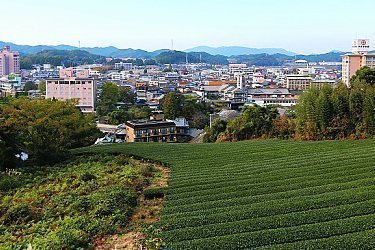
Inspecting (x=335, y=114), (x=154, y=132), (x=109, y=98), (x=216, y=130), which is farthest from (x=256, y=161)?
(x=109, y=98)

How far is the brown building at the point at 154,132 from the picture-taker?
26672mm

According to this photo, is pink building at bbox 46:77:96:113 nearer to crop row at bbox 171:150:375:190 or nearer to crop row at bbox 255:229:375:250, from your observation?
crop row at bbox 171:150:375:190

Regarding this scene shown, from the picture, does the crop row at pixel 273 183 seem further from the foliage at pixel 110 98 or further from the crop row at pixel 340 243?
the foliage at pixel 110 98

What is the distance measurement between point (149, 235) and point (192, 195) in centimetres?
239

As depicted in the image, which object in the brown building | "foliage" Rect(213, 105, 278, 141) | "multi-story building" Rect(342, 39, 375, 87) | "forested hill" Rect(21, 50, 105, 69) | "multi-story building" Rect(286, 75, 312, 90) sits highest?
"forested hill" Rect(21, 50, 105, 69)

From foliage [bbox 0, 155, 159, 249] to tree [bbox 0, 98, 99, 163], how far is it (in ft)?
4.93

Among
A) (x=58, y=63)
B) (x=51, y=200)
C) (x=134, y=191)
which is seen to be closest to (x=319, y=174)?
(x=134, y=191)

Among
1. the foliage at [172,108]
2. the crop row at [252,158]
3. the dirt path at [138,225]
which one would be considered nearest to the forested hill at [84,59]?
the foliage at [172,108]

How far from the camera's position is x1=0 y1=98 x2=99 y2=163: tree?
48.1ft

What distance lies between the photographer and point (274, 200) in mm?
8539

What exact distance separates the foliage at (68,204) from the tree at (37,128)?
1.50m

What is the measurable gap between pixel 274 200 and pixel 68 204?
162 inches

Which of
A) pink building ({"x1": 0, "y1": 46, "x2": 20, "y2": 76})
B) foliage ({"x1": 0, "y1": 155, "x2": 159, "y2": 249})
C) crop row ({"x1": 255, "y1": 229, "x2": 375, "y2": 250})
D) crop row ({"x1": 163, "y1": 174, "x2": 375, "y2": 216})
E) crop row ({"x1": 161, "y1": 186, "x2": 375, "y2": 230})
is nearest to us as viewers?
crop row ({"x1": 255, "y1": 229, "x2": 375, "y2": 250})

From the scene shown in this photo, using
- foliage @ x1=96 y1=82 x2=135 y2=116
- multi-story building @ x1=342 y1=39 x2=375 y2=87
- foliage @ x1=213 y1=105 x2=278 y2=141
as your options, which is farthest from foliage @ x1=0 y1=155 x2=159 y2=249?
multi-story building @ x1=342 y1=39 x2=375 y2=87
